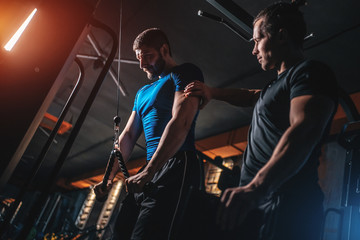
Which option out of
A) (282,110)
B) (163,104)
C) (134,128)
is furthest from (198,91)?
(134,128)

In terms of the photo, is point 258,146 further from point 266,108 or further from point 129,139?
point 129,139

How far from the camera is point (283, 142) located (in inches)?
35.9

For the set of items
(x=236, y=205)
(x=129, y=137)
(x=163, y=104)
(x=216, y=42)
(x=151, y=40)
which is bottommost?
(x=236, y=205)

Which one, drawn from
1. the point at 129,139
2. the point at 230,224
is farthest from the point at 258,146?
the point at 129,139

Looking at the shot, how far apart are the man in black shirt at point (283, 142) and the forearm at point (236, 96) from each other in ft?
0.18

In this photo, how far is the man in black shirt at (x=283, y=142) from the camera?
80 cm

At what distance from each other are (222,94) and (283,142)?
26.7 inches

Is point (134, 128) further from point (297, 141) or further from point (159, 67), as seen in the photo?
point (297, 141)

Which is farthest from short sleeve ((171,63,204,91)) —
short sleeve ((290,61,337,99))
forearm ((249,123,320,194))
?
forearm ((249,123,320,194))

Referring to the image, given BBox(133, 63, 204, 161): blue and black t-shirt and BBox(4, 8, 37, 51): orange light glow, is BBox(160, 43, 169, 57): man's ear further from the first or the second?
BBox(4, 8, 37, 51): orange light glow

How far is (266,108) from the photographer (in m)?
1.23

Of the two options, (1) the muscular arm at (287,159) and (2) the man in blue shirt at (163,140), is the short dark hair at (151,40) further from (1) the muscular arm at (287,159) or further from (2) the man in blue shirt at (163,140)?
(1) the muscular arm at (287,159)

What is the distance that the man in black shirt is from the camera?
0.80 meters

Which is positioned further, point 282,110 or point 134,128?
point 134,128
